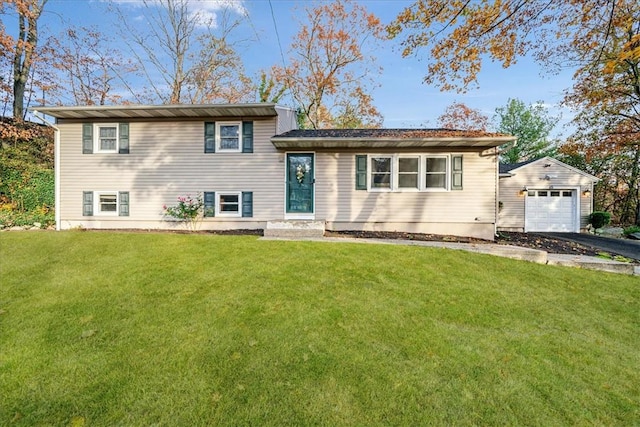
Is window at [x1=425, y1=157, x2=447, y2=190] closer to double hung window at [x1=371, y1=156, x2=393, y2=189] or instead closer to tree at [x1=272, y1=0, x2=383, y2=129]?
double hung window at [x1=371, y1=156, x2=393, y2=189]

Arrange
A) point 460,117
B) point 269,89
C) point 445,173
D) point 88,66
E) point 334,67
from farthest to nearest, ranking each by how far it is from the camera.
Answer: point 269,89, point 334,67, point 460,117, point 88,66, point 445,173

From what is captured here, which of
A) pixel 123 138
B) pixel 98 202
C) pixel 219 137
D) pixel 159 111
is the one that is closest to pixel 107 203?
pixel 98 202

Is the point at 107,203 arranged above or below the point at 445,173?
below

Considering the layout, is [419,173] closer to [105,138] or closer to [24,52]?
[105,138]

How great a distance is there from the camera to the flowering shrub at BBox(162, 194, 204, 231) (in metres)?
9.83

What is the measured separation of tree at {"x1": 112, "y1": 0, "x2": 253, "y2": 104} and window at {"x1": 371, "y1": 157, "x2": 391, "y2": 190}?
43.9 ft

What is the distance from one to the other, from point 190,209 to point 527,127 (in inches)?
1053

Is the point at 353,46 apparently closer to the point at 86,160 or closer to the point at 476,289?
the point at 86,160

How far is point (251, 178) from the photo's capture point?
Result: 32.4 feet

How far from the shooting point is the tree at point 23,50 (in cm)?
1361

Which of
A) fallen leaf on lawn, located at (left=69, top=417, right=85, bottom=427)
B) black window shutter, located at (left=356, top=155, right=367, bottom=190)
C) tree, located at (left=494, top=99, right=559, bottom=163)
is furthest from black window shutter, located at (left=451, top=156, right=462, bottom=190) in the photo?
tree, located at (left=494, top=99, right=559, bottom=163)

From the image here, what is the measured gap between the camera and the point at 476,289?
480cm

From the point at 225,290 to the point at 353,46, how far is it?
20.1 m

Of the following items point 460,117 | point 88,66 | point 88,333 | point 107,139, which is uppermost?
point 88,66
